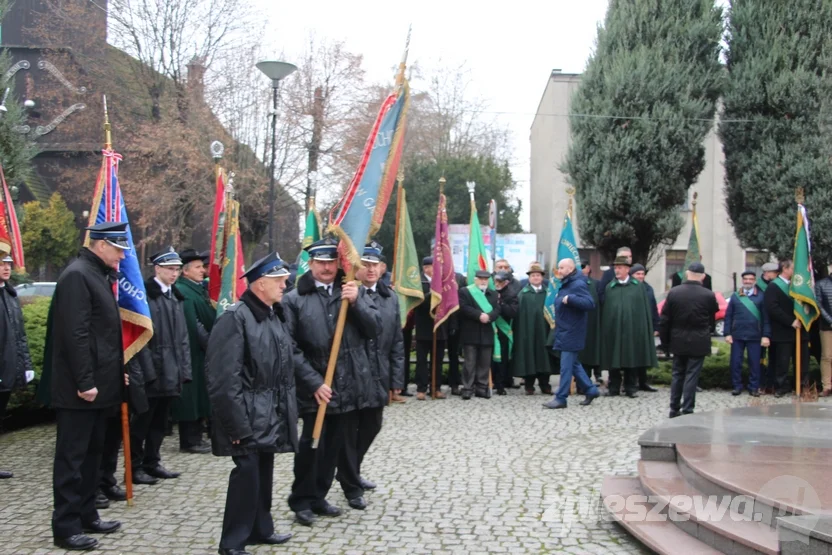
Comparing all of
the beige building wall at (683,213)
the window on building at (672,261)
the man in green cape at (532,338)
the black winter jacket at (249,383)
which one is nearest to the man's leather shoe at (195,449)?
the black winter jacket at (249,383)

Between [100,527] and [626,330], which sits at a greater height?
[626,330]

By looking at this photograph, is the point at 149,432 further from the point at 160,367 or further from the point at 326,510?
the point at 326,510

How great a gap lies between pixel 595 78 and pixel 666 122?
66.1 inches

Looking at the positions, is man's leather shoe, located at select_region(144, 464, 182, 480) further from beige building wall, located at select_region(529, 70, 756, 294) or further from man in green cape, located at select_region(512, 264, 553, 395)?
beige building wall, located at select_region(529, 70, 756, 294)

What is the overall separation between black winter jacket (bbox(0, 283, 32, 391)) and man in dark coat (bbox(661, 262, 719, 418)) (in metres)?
7.06

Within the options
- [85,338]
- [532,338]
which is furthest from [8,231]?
[532,338]

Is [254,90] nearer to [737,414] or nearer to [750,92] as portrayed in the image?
[750,92]

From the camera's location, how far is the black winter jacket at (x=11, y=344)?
7555 mm

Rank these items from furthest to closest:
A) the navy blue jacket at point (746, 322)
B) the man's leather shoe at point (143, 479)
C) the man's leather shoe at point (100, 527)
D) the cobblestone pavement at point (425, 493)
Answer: the navy blue jacket at point (746, 322) < the man's leather shoe at point (143, 479) < the man's leather shoe at point (100, 527) < the cobblestone pavement at point (425, 493)

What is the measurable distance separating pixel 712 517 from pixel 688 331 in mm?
4683

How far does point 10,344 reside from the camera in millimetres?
7621

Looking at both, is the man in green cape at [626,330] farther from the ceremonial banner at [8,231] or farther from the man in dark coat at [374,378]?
the ceremonial banner at [8,231]

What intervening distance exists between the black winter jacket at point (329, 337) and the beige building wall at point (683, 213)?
2856cm

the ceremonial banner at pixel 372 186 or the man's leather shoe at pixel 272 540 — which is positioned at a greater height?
the ceremonial banner at pixel 372 186
